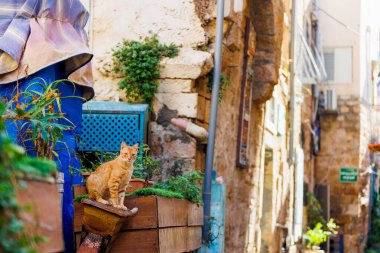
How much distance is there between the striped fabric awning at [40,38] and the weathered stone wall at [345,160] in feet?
49.7

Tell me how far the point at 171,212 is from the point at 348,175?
15599 millimetres

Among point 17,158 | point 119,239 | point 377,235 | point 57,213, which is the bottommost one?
point 377,235

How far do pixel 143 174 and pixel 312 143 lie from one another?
44.0ft

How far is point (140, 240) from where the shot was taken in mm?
4535

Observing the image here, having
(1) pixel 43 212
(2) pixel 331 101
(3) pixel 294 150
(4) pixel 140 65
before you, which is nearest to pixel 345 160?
(2) pixel 331 101

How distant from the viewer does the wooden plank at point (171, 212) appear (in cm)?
462

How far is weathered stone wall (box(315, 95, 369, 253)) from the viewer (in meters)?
19.8

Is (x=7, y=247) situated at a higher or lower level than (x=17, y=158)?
lower

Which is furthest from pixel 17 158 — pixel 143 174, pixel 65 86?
pixel 143 174

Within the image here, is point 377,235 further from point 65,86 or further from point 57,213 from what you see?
point 57,213

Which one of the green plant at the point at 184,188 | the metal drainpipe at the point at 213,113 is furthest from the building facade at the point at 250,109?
the green plant at the point at 184,188

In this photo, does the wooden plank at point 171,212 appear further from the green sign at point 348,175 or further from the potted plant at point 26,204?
the green sign at point 348,175

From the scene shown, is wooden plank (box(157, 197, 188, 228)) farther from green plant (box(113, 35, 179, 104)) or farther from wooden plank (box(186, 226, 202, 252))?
green plant (box(113, 35, 179, 104))

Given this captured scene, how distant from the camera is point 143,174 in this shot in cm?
612
